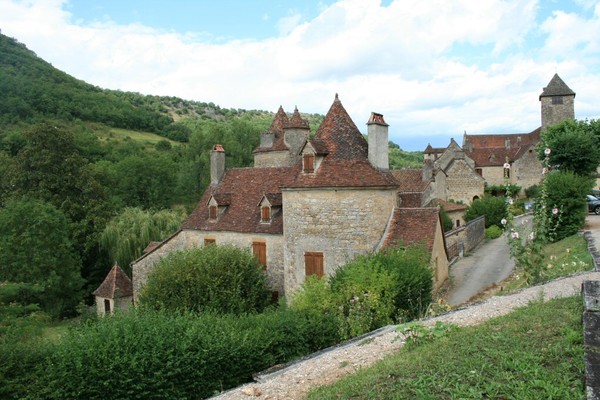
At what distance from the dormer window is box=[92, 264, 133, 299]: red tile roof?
15.4 m

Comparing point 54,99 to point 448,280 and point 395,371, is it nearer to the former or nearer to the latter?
point 448,280

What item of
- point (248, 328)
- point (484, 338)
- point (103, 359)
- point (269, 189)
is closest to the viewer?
point (484, 338)

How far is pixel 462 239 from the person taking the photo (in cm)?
2823

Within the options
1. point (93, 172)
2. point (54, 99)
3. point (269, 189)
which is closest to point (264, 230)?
point (269, 189)

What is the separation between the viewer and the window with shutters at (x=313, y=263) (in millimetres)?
17916

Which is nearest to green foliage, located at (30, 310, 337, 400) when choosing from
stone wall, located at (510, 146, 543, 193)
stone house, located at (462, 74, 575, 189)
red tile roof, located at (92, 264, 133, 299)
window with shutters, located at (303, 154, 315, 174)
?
window with shutters, located at (303, 154, 315, 174)

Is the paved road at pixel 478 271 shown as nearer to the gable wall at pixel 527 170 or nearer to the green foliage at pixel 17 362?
the green foliage at pixel 17 362

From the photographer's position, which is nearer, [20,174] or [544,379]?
[544,379]

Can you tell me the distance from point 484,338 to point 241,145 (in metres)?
45.2

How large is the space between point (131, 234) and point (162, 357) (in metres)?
23.6

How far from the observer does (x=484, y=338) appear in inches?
290

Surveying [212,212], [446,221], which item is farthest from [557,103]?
[212,212]

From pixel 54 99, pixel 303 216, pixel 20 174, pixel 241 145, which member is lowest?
pixel 303 216

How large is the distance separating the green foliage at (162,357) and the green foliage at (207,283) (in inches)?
217
